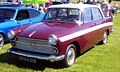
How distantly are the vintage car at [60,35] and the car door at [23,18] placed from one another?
5.49 ft

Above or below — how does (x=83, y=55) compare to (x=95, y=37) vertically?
below

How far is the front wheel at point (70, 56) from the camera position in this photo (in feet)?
13.5

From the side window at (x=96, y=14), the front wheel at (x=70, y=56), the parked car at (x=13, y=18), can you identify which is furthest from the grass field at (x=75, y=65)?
the side window at (x=96, y=14)

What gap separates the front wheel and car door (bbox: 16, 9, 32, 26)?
3101mm

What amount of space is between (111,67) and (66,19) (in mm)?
1973

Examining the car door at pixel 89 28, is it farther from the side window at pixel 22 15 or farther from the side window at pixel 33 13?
the side window at pixel 33 13

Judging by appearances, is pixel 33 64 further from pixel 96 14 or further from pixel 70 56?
pixel 96 14

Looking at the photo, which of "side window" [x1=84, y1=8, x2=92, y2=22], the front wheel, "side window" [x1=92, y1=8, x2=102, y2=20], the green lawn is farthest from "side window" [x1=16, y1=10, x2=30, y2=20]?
the front wheel

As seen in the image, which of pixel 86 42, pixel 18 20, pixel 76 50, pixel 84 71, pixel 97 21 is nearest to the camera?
pixel 84 71

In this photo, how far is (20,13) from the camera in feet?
22.7

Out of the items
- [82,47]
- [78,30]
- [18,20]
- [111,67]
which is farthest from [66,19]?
[18,20]

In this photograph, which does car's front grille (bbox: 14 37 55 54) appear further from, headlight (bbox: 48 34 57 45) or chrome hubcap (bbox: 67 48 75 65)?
chrome hubcap (bbox: 67 48 75 65)

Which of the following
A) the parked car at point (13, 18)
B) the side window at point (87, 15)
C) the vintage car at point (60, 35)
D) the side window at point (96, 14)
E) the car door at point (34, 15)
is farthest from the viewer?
the car door at point (34, 15)

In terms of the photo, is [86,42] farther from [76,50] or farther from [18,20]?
[18,20]
